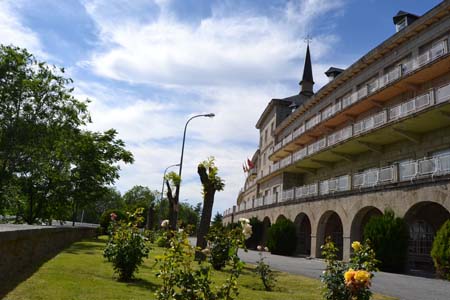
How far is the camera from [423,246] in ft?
67.3

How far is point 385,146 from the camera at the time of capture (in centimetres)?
2330

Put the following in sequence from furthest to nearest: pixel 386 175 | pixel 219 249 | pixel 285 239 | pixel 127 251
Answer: pixel 285 239
pixel 386 175
pixel 219 249
pixel 127 251

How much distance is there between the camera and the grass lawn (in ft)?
23.5

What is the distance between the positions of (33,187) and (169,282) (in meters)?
23.4

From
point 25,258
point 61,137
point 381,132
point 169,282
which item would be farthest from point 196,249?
point 61,137

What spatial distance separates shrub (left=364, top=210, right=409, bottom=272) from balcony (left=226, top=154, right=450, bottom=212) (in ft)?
6.71

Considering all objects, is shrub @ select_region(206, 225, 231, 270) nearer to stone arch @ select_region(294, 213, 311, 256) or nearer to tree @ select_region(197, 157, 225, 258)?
tree @ select_region(197, 157, 225, 258)

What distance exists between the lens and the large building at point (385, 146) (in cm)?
1727

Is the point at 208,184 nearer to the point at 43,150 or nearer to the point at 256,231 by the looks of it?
the point at 43,150

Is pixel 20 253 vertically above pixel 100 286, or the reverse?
pixel 20 253

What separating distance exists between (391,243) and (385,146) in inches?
339

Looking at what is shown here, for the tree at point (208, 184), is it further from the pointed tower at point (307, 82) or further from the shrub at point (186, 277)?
the pointed tower at point (307, 82)

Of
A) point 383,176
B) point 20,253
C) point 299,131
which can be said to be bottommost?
point 20,253

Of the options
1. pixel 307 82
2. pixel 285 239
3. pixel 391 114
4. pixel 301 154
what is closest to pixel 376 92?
pixel 391 114
